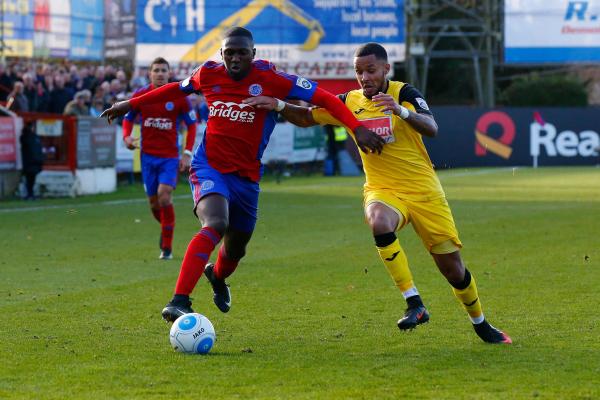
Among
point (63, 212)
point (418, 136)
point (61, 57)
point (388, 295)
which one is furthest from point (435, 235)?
point (61, 57)

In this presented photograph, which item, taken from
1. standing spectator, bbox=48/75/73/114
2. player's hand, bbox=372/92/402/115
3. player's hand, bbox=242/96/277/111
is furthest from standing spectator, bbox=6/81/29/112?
player's hand, bbox=372/92/402/115

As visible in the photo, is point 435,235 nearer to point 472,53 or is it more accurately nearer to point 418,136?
point 418,136

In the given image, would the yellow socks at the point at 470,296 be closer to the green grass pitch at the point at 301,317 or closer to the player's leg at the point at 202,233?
the green grass pitch at the point at 301,317

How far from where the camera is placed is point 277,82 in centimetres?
918

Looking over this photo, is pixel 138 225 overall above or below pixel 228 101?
below

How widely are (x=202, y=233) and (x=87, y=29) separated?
99.4 feet

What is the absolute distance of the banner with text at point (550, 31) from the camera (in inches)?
1794

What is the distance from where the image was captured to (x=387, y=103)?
8.27 m

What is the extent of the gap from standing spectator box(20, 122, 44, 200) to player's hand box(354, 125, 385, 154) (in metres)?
17.6

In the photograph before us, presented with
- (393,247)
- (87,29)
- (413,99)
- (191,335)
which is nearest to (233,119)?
(413,99)

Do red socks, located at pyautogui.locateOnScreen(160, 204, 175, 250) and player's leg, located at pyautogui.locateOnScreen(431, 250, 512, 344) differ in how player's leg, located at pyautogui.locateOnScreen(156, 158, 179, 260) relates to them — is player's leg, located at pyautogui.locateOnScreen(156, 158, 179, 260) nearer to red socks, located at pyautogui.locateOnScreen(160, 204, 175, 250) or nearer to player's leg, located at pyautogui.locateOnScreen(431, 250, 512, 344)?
red socks, located at pyautogui.locateOnScreen(160, 204, 175, 250)

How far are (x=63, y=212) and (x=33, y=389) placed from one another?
15.6 m

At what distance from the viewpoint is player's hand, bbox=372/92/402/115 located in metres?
8.27

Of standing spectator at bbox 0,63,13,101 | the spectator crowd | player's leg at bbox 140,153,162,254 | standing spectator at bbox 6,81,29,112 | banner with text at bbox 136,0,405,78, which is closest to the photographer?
player's leg at bbox 140,153,162,254
